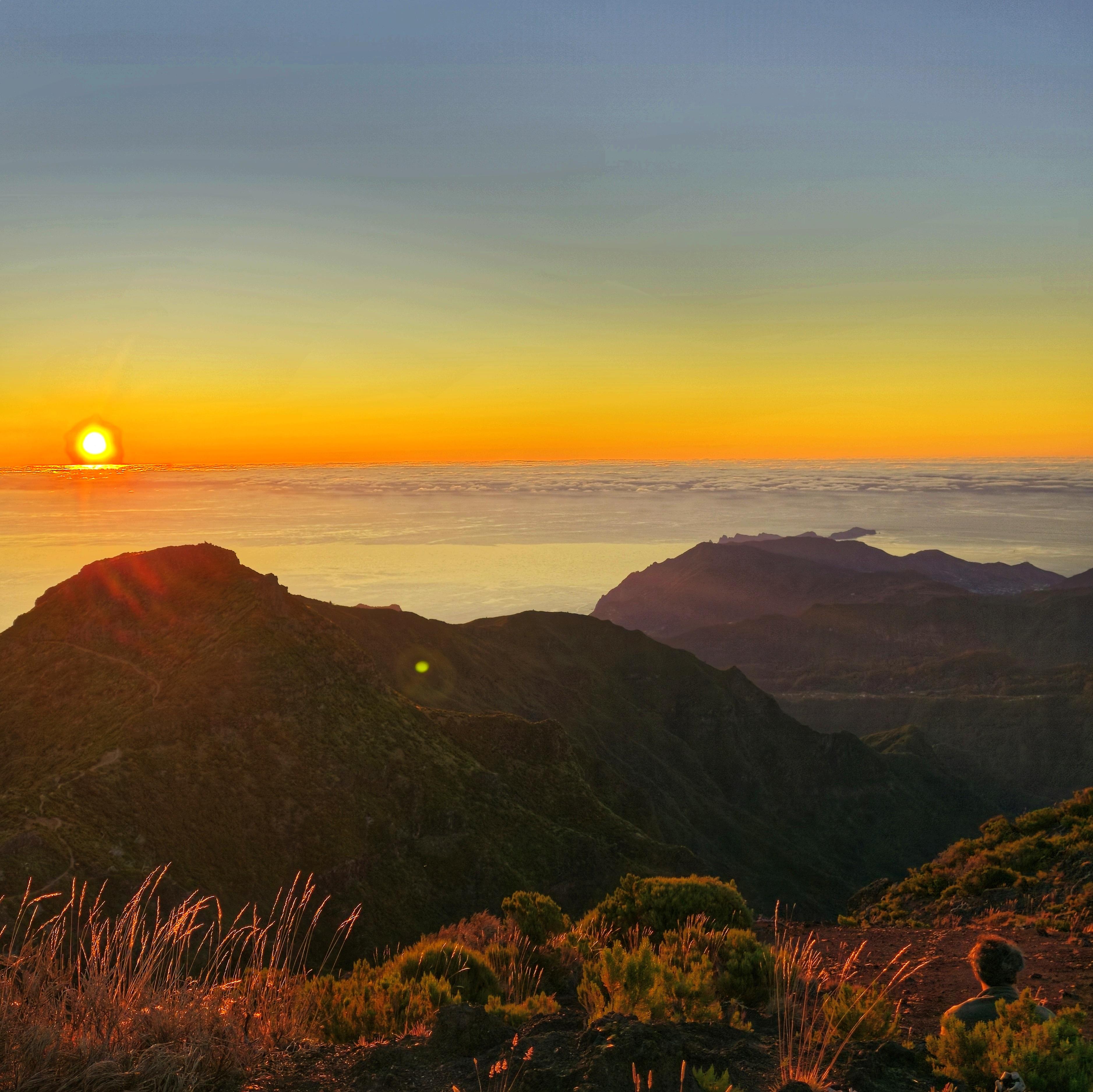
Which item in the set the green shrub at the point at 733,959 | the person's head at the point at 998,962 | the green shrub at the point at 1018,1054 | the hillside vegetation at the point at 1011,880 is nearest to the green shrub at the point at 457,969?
the green shrub at the point at 733,959

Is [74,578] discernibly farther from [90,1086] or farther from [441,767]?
[90,1086]

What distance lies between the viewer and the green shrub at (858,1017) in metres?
7.90

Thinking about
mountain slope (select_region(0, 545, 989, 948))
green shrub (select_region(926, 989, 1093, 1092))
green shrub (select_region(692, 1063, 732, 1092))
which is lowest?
mountain slope (select_region(0, 545, 989, 948))

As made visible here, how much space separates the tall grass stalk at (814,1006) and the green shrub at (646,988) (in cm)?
81

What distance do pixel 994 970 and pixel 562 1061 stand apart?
5465mm

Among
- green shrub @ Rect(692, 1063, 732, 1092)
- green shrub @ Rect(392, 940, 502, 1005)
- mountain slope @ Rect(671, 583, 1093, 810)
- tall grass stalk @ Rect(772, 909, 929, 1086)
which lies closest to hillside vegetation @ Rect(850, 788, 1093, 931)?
tall grass stalk @ Rect(772, 909, 929, 1086)

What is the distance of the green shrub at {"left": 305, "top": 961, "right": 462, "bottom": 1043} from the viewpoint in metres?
8.04

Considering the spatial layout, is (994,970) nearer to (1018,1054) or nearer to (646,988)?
(1018,1054)

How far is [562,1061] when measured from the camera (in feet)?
22.0

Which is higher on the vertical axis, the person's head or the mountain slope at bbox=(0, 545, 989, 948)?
the person's head

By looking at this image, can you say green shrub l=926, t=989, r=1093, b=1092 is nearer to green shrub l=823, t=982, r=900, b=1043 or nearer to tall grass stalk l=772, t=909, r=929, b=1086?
green shrub l=823, t=982, r=900, b=1043

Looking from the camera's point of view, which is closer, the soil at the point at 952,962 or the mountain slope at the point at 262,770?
the soil at the point at 952,962

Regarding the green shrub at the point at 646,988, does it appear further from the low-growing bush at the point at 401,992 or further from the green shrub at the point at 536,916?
the green shrub at the point at 536,916

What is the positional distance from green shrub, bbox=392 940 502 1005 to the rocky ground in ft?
7.00
